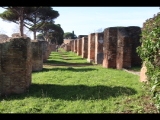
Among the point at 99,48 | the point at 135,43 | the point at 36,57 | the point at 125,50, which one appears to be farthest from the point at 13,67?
the point at 99,48

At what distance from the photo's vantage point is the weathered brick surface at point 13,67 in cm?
661

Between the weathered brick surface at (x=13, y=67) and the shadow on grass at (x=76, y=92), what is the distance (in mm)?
272

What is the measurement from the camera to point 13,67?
6.69 meters

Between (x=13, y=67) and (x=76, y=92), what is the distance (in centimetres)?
199

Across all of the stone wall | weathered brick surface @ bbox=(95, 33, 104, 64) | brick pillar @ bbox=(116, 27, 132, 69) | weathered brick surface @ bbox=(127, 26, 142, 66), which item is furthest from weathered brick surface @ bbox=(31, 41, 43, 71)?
weathered brick surface @ bbox=(95, 33, 104, 64)

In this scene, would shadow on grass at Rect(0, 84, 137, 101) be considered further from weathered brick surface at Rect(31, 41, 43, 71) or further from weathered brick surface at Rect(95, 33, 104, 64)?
weathered brick surface at Rect(95, 33, 104, 64)

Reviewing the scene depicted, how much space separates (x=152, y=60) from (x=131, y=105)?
107 centimetres

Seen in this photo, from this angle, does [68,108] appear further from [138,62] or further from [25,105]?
[138,62]

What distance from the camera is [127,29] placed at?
38.1ft

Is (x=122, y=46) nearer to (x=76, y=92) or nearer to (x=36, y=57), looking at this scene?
(x=36, y=57)

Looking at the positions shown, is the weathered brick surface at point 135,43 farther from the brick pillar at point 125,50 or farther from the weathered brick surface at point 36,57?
the weathered brick surface at point 36,57

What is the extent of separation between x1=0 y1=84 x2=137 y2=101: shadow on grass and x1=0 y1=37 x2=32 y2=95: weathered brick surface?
0.89 feet
